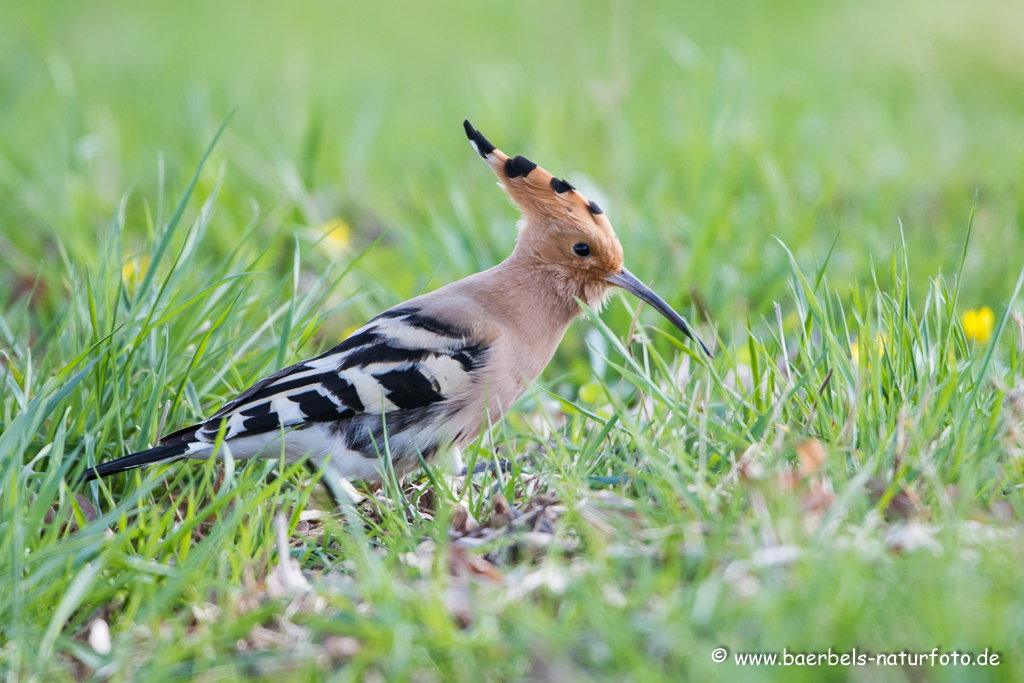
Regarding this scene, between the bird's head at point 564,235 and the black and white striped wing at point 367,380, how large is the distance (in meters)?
0.30

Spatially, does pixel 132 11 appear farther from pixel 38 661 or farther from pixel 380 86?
pixel 38 661

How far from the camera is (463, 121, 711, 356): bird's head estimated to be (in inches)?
92.0

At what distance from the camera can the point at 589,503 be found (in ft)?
5.47

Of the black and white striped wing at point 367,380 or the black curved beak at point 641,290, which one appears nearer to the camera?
the black and white striped wing at point 367,380

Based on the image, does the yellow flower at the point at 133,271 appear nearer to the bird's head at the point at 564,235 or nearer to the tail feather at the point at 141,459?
the tail feather at the point at 141,459

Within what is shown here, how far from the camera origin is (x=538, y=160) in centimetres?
362

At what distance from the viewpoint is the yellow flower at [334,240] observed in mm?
3143

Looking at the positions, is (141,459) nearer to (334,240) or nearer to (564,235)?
(564,235)

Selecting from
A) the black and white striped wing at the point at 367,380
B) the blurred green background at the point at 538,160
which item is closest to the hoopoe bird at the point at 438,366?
the black and white striped wing at the point at 367,380

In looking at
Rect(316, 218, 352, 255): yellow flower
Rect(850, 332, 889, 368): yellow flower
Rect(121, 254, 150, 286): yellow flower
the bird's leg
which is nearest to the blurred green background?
Rect(316, 218, 352, 255): yellow flower

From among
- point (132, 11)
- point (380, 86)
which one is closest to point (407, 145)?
point (380, 86)

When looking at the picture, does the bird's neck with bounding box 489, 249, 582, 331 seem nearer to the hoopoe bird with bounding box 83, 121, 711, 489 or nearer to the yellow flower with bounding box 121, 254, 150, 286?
the hoopoe bird with bounding box 83, 121, 711, 489

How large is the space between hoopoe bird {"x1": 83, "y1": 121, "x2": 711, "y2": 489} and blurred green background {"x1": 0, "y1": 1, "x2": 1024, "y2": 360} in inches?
8.4

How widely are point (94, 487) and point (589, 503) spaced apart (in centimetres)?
102
